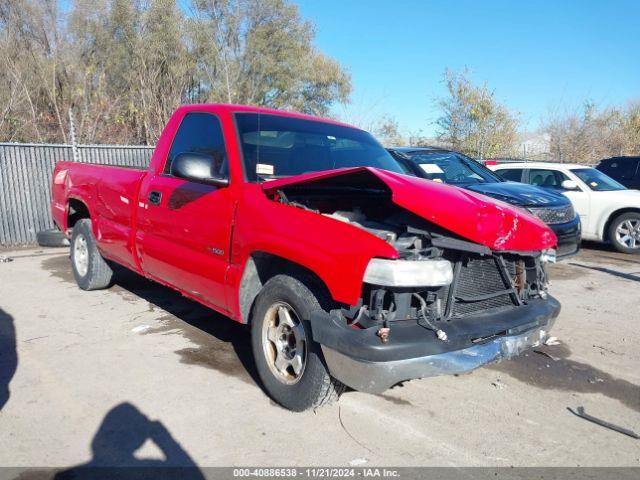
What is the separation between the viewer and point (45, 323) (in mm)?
5148

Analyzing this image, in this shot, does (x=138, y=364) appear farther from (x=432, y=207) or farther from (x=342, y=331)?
(x=432, y=207)

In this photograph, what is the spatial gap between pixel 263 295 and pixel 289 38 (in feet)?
69.4

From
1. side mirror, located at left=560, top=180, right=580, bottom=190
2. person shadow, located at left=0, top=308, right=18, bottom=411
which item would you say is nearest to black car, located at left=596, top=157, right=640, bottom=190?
side mirror, located at left=560, top=180, right=580, bottom=190

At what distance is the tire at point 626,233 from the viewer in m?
9.79

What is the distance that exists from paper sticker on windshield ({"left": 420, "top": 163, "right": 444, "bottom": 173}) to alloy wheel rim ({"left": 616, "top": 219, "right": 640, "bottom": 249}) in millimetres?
4303

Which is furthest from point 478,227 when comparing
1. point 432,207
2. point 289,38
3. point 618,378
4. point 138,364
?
point 289,38

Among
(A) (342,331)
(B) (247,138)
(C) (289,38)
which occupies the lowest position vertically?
(A) (342,331)

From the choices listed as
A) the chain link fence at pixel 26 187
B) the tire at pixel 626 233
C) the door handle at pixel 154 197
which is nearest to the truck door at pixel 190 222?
the door handle at pixel 154 197

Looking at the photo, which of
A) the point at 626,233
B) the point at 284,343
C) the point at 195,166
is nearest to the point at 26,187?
the point at 195,166

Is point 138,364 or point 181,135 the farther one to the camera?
point 181,135

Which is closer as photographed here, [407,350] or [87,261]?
[407,350]

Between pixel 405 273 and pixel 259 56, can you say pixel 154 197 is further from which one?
pixel 259 56

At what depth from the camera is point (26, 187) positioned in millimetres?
9453

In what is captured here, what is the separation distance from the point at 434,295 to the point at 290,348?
104 centimetres
